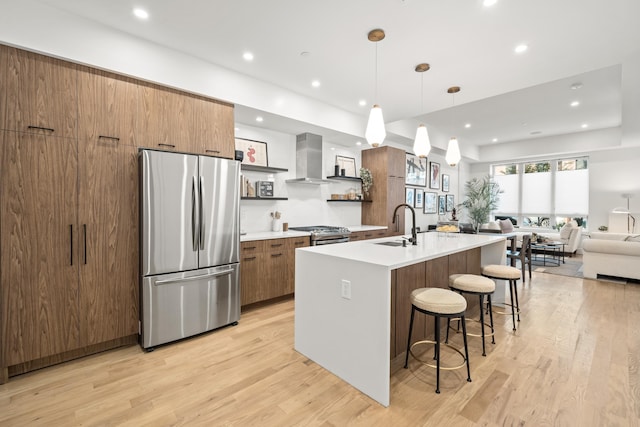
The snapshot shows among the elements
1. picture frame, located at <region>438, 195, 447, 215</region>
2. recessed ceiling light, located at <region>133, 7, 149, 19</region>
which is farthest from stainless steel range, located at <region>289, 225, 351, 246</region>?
picture frame, located at <region>438, 195, 447, 215</region>

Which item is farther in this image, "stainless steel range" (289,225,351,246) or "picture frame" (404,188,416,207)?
"picture frame" (404,188,416,207)

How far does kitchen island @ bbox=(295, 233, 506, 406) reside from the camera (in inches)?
75.5

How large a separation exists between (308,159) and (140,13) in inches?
108

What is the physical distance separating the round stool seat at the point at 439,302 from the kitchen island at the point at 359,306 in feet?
0.77

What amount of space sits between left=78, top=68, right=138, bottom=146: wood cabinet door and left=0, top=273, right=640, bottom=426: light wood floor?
201 centimetres

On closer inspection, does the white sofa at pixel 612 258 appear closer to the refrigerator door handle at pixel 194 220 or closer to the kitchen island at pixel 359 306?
the kitchen island at pixel 359 306

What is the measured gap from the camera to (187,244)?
2.86 m

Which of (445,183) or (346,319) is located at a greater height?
(445,183)

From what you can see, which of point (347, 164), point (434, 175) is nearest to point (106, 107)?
point (347, 164)

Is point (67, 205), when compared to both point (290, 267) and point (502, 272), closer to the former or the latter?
point (290, 267)

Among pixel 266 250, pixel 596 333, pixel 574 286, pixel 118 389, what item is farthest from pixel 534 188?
pixel 118 389

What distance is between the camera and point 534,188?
8.77 meters

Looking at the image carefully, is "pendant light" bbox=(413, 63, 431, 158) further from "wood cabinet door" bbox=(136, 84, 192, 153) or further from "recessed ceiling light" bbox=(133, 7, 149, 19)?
"recessed ceiling light" bbox=(133, 7, 149, 19)

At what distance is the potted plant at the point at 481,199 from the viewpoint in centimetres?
858
